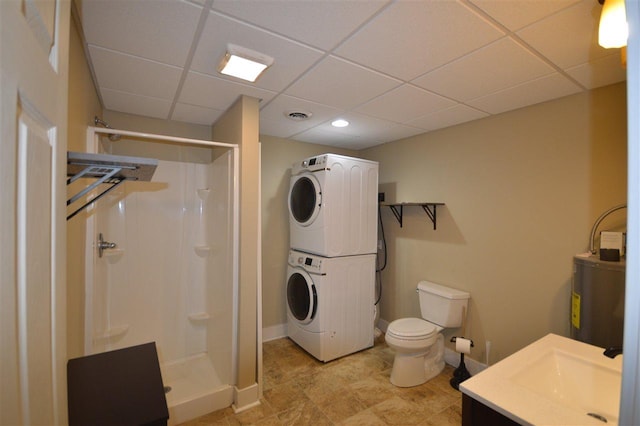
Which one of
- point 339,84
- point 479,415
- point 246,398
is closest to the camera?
point 479,415

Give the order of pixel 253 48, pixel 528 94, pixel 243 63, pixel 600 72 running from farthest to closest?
pixel 528 94, pixel 600 72, pixel 243 63, pixel 253 48

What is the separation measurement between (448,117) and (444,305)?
1.61 metres

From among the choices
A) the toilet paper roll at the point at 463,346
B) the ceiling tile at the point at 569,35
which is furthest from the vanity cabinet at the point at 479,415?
the ceiling tile at the point at 569,35

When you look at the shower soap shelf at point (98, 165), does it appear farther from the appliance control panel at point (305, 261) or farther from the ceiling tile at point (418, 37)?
the appliance control panel at point (305, 261)

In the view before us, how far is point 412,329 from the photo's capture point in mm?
2410

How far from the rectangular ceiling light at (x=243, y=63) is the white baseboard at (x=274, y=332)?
253 cm

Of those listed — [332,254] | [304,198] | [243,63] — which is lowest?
[332,254]

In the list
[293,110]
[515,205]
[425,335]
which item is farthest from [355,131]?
[425,335]

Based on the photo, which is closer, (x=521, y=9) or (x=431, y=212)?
(x=521, y=9)

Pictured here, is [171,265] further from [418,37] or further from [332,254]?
[418,37]

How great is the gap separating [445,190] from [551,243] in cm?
94

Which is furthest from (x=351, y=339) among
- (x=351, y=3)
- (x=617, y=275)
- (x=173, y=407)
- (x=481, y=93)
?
(x=351, y=3)

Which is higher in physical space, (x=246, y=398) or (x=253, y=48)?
(x=253, y=48)

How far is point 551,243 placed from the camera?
6.81 feet
